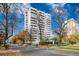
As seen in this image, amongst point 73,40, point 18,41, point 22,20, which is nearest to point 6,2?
point 22,20

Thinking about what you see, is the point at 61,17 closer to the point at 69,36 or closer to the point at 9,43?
the point at 69,36

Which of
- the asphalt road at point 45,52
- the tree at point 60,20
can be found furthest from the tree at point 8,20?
the tree at point 60,20

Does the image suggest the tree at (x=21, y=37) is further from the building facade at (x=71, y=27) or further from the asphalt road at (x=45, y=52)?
the building facade at (x=71, y=27)

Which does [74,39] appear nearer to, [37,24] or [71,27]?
[71,27]

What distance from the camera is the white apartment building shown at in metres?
2.13

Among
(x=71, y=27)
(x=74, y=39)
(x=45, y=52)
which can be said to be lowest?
(x=45, y=52)

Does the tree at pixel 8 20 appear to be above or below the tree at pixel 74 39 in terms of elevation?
above

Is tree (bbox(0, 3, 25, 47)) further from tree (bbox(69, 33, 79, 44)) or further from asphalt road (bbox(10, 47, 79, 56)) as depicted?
tree (bbox(69, 33, 79, 44))

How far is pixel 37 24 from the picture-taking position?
214cm

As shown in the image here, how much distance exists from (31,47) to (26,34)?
0.39 feet

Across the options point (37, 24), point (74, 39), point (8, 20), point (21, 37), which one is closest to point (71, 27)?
point (74, 39)

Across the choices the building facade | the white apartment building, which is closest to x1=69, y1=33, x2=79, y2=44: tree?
the building facade

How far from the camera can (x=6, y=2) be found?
2.12 meters

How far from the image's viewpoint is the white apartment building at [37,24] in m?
2.13
